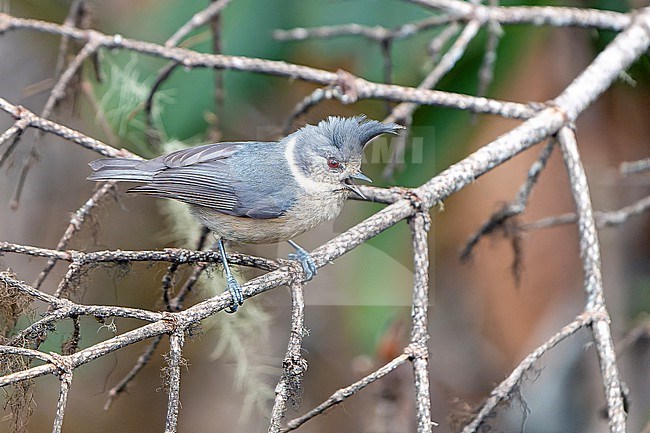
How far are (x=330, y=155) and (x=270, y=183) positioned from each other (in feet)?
0.61

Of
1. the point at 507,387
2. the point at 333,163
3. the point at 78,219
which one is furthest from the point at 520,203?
the point at 78,219

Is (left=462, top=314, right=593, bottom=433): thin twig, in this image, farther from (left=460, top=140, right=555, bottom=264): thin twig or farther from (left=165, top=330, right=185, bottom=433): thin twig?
(left=460, top=140, right=555, bottom=264): thin twig

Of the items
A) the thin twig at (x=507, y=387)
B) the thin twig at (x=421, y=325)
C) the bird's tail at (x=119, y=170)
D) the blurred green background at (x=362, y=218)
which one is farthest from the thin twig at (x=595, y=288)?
the blurred green background at (x=362, y=218)

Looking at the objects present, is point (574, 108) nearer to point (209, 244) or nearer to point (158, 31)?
point (209, 244)

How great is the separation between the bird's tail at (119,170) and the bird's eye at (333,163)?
49 cm

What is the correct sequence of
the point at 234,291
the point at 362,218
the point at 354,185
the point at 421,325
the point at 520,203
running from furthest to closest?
the point at 362,218, the point at 520,203, the point at 354,185, the point at 421,325, the point at 234,291

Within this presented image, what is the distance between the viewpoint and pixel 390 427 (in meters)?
2.82

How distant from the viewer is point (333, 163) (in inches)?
82.4

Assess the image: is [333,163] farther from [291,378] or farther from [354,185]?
[291,378]

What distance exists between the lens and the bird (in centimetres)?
206

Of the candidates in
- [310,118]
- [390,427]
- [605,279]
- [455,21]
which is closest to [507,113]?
[455,21]

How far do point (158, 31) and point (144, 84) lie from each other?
32cm

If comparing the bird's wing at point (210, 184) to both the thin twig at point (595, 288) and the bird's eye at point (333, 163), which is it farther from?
the thin twig at point (595, 288)

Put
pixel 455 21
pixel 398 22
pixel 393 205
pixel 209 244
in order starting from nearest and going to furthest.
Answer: pixel 393 205
pixel 209 244
pixel 455 21
pixel 398 22
